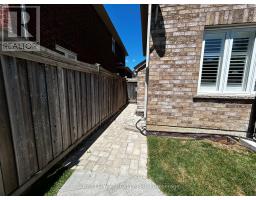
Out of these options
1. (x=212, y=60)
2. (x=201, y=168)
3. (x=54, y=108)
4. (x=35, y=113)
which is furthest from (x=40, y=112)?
(x=212, y=60)

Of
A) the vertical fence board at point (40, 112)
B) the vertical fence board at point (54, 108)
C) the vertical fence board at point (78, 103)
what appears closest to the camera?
the vertical fence board at point (40, 112)

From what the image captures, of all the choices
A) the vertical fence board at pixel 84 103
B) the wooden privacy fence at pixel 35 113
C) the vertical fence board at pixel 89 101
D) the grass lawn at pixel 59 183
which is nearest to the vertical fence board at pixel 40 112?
the wooden privacy fence at pixel 35 113

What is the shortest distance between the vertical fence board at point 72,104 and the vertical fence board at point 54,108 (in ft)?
1.33

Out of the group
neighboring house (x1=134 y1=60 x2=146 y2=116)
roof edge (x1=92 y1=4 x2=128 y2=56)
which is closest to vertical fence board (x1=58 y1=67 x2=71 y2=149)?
neighboring house (x1=134 y1=60 x2=146 y2=116)

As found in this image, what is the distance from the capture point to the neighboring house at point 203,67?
11.6 ft

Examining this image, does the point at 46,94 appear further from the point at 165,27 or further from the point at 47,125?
the point at 165,27

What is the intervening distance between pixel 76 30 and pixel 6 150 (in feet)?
22.4

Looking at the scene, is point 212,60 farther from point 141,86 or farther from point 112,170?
point 141,86

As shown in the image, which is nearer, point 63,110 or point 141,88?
point 63,110

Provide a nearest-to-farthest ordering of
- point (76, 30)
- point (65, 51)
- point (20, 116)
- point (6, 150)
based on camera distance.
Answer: point (6, 150) < point (20, 116) < point (65, 51) < point (76, 30)

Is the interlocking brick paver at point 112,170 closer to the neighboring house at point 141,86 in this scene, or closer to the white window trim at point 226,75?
the white window trim at point 226,75

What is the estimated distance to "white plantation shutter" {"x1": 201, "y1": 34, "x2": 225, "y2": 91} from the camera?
3701 millimetres

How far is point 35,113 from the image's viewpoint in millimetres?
2168

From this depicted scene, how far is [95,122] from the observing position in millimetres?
4727
